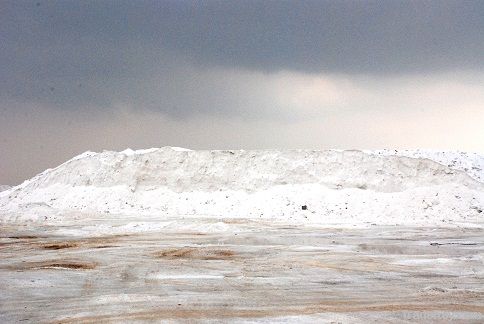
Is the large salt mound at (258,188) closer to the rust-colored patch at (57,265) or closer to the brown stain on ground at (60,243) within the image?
the brown stain on ground at (60,243)

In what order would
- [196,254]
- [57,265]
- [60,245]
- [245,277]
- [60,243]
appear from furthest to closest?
1. [60,243]
2. [60,245]
3. [196,254]
4. [57,265]
5. [245,277]

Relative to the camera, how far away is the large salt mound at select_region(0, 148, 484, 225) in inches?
1341

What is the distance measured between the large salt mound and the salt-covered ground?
0.14 m

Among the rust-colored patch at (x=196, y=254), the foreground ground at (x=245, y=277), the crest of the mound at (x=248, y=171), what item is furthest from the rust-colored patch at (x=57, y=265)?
the crest of the mound at (x=248, y=171)

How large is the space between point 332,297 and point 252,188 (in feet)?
99.0

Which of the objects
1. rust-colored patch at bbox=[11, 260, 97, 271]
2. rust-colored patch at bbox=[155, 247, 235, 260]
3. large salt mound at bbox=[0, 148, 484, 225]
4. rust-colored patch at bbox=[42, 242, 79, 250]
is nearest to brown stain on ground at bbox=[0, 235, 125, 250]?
rust-colored patch at bbox=[42, 242, 79, 250]

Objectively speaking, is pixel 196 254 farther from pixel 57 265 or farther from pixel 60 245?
pixel 60 245

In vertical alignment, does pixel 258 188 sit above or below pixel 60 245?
above

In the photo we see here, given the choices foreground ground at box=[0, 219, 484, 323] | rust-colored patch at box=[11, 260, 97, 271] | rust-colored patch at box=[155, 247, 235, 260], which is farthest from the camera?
rust-colored patch at box=[155, 247, 235, 260]

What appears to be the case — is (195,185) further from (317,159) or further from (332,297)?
(332,297)

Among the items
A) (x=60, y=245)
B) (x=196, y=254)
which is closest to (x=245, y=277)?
(x=196, y=254)

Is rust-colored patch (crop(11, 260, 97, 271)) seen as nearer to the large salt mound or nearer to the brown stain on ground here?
the brown stain on ground

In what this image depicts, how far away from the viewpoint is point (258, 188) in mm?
40656

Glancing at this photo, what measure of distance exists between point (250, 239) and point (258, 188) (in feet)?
64.0
